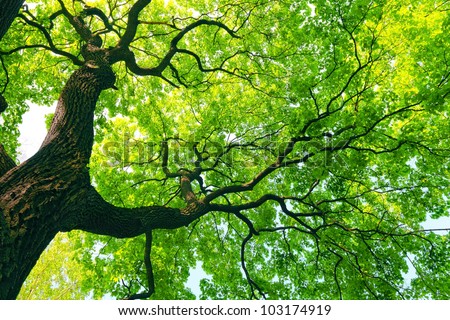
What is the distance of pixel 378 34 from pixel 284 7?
247 centimetres

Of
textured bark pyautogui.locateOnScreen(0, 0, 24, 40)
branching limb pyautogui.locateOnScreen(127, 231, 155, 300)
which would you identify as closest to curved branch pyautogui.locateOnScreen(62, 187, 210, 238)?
branching limb pyautogui.locateOnScreen(127, 231, 155, 300)

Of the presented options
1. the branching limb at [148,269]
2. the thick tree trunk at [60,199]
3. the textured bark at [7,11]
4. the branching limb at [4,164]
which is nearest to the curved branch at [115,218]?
the thick tree trunk at [60,199]

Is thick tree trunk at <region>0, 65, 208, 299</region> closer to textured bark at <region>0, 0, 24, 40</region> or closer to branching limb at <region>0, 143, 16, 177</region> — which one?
branching limb at <region>0, 143, 16, 177</region>

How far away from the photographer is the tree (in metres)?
5.19

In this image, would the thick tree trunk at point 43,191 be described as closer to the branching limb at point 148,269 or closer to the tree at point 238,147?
the tree at point 238,147

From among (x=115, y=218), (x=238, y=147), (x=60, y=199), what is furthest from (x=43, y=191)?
(x=238, y=147)

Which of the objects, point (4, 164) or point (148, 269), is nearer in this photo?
point (4, 164)

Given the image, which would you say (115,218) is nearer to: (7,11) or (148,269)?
(7,11)

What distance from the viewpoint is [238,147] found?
10148 mm

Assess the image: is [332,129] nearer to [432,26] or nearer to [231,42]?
[432,26]

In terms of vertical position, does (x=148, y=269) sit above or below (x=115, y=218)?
above

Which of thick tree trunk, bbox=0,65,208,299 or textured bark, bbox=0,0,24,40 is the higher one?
textured bark, bbox=0,0,24,40

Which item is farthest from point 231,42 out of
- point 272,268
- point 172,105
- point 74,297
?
point 74,297

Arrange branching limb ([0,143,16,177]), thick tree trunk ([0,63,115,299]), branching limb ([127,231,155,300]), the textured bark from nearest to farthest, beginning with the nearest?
thick tree trunk ([0,63,115,299]) < the textured bark < branching limb ([0,143,16,177]) < branching limb ([127,231,155,300])
